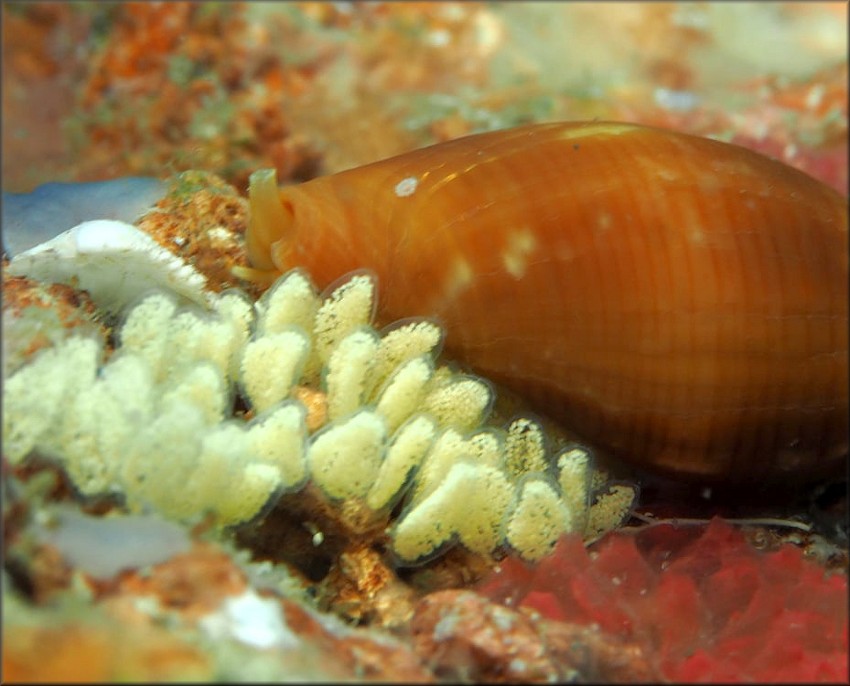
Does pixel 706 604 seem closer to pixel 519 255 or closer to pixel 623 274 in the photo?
pixel 623 274

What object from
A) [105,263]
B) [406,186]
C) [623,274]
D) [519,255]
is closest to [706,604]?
[623,274]

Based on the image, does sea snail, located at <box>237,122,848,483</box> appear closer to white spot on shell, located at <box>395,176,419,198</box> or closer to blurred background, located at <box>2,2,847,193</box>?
white spot on shell, located at <box>395,176,419,198</box>

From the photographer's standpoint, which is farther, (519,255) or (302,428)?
(519,255)

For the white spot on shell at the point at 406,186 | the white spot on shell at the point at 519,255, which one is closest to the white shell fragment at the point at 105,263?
the white spot on shell at the point at 406,186

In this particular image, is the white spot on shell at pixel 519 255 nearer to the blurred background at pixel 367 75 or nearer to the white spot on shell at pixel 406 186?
the white spot on shell at pixel 406 186

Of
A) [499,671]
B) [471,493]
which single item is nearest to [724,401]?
[471,493]

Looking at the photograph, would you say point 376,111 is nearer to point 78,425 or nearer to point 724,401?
point 724,401
